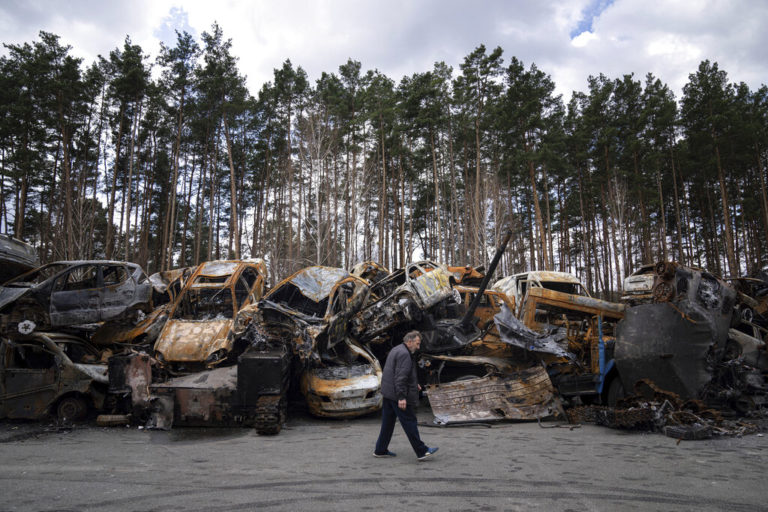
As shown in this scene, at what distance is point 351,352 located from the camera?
324 inches

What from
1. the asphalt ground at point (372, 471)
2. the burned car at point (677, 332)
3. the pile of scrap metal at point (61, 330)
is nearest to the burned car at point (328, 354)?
the asphalt ground at point (372, 471)

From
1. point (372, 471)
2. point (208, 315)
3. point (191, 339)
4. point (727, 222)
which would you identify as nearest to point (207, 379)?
point (191, 339)

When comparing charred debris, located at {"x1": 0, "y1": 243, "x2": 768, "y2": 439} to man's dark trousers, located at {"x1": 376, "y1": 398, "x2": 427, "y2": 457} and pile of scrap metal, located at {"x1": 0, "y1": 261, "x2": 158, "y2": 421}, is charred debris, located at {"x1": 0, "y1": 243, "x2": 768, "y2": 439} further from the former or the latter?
man's dark trousers, located at {"x1": 376, "y1": 398, "x2": 427, "y2": 457}

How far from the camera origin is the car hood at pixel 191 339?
7.54m

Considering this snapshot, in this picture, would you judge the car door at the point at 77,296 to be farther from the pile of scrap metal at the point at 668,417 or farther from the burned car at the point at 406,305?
the pile of scrap metal at the point at 668,417

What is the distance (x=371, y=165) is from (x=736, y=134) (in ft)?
70.7

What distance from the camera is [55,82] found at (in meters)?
22.8

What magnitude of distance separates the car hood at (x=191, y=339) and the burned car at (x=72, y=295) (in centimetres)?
165

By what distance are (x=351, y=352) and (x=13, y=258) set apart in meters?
8.10

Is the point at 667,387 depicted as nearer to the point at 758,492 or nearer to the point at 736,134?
the point at 758,492

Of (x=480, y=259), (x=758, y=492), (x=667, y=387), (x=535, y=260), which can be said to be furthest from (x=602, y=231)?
(x=758, y=492)

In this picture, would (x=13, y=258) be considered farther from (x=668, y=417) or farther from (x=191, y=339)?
(x=668, y=417)

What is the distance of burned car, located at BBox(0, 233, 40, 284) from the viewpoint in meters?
9.48

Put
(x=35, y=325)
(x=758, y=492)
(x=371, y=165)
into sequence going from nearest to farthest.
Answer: (x=758, y=492) < (x=35, y=325) < (x=371, y=165)
